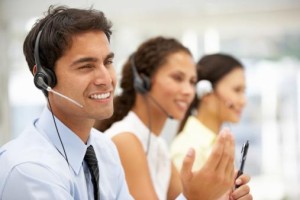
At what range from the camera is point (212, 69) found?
2.63 meters

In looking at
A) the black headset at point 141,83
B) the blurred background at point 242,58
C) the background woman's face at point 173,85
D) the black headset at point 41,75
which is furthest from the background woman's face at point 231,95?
the black headset at point 41,75

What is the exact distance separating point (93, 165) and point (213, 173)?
315 millimetres

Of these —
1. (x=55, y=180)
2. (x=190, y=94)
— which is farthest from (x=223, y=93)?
(x=55, y=180)

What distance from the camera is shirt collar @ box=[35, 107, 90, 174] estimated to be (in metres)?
1.28

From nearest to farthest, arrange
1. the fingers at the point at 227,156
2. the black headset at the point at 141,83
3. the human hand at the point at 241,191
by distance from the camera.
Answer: the fingers at the point at 227,156, the human hand at the point at 241,191, the black headset at the point at 141,83

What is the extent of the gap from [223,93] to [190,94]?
→ 53cm

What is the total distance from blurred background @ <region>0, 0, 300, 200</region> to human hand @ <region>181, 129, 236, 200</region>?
2269 millimetres

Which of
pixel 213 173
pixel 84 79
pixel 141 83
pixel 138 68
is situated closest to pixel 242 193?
pixel 213 173

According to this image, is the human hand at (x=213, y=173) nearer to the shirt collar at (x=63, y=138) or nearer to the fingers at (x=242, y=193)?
the fingers at (x=242, y=193)

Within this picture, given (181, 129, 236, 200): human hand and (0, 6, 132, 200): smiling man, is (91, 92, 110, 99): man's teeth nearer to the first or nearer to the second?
(0, 6, 132, 200): smiling man

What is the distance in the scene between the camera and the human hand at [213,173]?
49.6 inches

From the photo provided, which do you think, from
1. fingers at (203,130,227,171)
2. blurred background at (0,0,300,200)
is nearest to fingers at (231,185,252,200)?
fingers at (203,130,227,171)

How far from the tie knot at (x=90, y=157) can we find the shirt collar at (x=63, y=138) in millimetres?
32

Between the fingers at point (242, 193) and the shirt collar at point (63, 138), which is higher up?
the shirt collar at point (63, 138)
